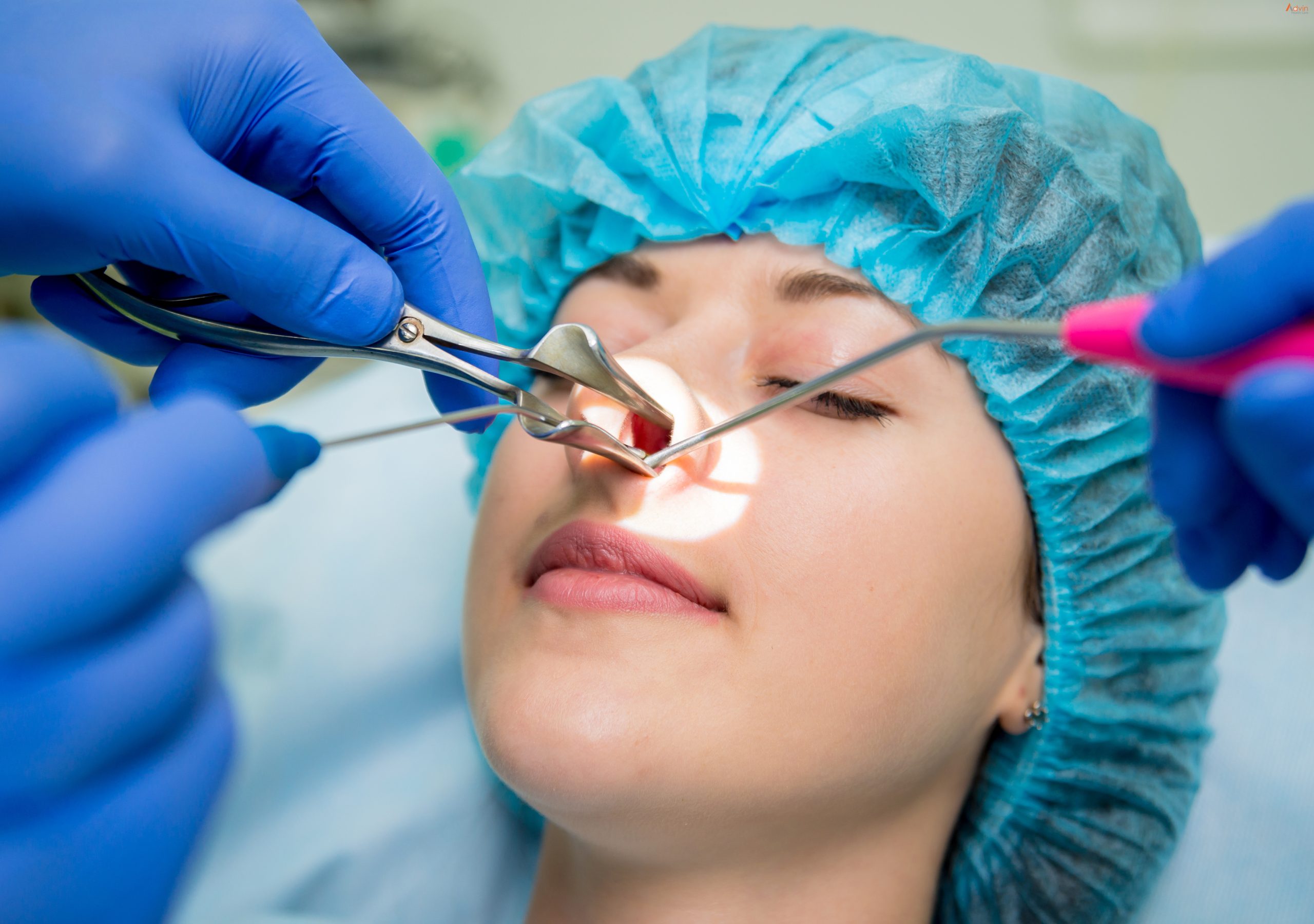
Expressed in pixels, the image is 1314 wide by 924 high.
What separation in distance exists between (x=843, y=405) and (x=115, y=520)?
63 cm

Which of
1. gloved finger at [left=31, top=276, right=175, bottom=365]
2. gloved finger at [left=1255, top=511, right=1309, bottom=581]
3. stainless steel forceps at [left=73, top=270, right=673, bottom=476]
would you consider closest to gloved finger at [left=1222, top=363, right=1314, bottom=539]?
A: gloved finger at [left=1255, top=511, right=1309, bottom=581]

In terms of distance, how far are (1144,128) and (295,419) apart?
4.81ft

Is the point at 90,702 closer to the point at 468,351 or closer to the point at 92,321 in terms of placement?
the point at 468,351

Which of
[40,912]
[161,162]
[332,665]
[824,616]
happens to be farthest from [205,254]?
[332,665]

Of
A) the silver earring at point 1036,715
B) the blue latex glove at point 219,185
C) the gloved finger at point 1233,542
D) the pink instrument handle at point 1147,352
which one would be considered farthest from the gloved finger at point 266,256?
the silver earring at point 1036,715

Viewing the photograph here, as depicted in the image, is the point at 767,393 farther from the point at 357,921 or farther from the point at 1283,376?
the point at 357,921

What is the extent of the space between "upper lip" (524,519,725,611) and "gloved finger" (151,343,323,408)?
0.31 meters

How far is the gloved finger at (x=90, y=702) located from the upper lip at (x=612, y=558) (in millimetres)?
344

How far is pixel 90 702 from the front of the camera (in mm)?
568

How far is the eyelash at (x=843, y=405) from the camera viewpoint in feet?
3.01

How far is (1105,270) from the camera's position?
3.22 feet

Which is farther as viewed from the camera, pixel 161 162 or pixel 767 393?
pixel 767 393

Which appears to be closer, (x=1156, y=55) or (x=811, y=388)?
(x=811, y=388)

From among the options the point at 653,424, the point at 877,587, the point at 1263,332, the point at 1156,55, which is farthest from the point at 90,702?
the point at 1156,55
